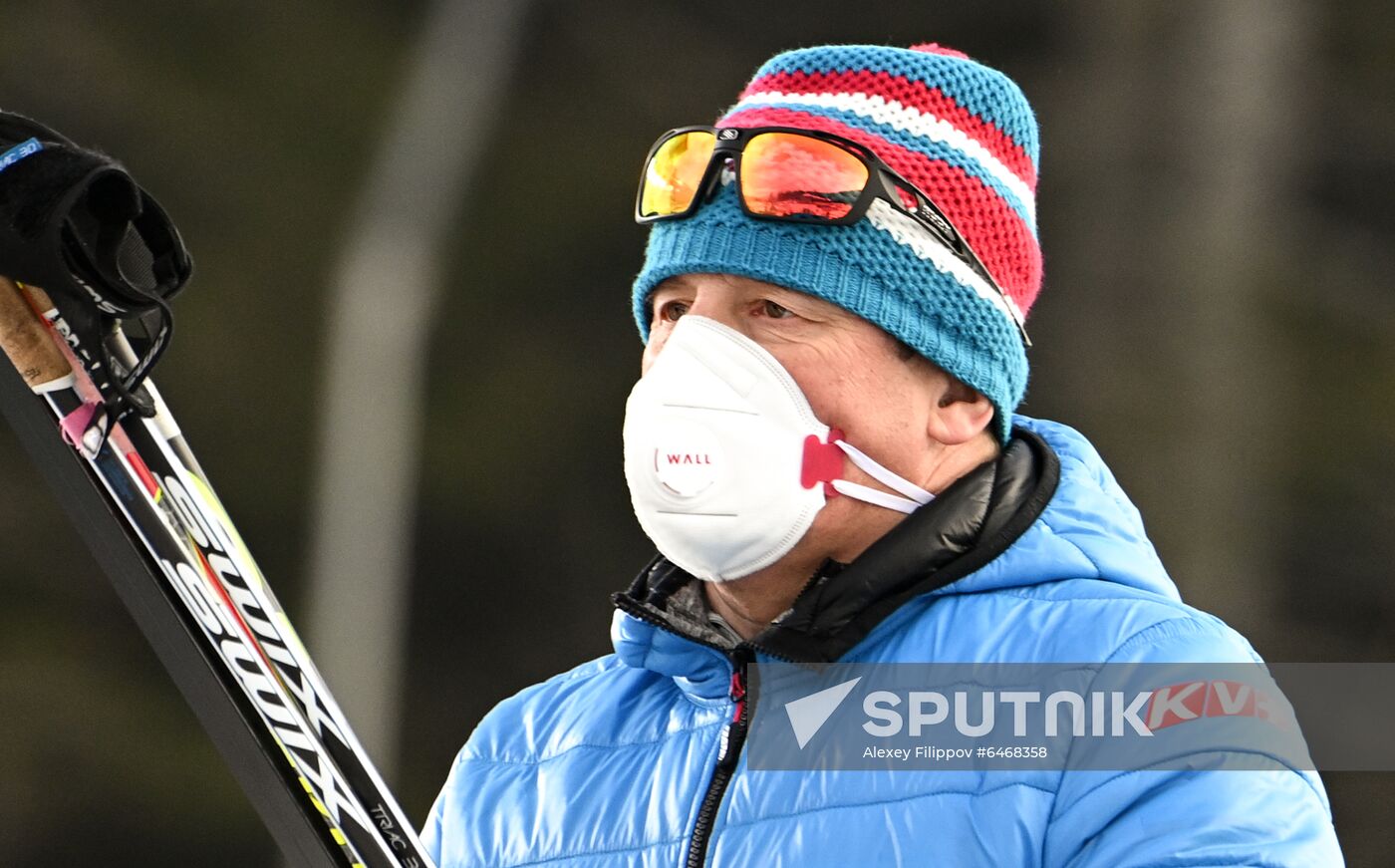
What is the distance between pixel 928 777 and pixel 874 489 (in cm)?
35

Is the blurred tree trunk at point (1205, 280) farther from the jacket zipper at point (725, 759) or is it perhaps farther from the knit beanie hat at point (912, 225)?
the jacket zipper at point (725, 759)

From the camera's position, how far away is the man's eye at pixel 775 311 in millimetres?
2018

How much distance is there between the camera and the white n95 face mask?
1.95 metres

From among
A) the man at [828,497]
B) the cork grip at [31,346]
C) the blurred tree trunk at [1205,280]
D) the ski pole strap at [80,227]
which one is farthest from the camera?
the blurred tree trunk at [1205,280]

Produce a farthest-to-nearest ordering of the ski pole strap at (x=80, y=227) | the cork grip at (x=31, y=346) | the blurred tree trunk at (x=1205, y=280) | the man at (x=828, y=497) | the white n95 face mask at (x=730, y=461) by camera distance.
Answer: the blurred tree trunk at (x=1205, y=280) → the white n95 face mask at (x=730, y=461) → the man at (x=828, y=497) → the cork grip at (x=31, y=346) → the ski pole strap at (x=80, y=227)

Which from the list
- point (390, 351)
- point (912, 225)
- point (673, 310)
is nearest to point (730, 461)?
point (673, 310)

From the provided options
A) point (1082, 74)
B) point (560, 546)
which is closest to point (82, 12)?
point (560, 546)

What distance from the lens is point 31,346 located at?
172 centimetres

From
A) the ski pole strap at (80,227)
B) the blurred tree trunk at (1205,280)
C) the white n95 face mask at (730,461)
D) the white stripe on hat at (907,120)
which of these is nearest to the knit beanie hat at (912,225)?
the white stripe on hat at (907,120)

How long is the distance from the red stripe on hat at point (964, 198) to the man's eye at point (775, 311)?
212mm

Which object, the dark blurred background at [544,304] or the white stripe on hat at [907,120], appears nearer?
the white stripe on hat at [907,120]

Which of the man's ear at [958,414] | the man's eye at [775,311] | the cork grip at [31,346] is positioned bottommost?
the cork grip at [31,346]

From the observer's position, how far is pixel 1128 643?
179 centimetres

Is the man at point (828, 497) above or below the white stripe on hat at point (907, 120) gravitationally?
below
